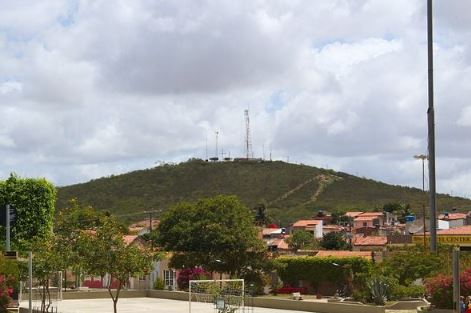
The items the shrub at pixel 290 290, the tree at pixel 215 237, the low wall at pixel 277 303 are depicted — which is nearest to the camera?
the low wall at pixel 277 303

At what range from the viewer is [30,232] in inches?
2164

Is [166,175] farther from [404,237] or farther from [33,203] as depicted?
[33,203]

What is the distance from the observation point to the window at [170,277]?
6762cm

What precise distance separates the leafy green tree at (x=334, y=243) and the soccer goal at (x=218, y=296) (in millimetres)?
42058

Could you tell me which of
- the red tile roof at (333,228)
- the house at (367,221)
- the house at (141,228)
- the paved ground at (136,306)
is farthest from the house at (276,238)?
the paved ground at (136,306)

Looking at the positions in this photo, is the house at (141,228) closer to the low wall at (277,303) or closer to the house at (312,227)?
the low wall at (277,303)

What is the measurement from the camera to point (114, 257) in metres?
32.9

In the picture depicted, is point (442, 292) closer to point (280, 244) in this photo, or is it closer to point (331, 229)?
point (280, 244)

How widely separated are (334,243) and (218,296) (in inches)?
2221

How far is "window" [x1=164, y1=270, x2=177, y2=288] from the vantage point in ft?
222

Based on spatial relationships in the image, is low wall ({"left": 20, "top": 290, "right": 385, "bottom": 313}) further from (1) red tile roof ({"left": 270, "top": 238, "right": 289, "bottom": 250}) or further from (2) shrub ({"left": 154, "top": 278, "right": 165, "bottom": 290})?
(1) red tile roof ({"left": 270, "top": 238, "right": 289, "bottom": 250})

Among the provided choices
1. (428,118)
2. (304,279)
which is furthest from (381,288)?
(428,118)

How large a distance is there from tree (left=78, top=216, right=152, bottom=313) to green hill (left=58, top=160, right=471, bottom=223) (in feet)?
319

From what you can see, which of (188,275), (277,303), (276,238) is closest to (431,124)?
(277,303)
